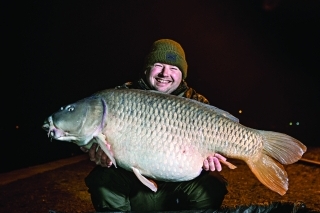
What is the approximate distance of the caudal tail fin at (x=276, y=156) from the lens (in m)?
1.96

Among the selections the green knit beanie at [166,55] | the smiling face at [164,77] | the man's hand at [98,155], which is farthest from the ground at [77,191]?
the green knit beanie at [166,55]

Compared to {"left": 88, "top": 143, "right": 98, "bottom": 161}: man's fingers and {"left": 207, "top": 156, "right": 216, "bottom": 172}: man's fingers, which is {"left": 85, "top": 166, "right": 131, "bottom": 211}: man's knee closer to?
{"left": 88, "top": 143, "right": 98, "bottom": 161}: man's fingers

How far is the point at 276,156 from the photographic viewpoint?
1982 mm

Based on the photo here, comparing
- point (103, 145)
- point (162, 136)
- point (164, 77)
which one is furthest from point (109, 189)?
point (164, 77)

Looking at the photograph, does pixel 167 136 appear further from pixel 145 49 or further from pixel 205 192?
pixel 145 49

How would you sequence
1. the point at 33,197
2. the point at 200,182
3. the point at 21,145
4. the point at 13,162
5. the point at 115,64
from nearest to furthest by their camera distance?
the point at 200,182
the point at 33,197
the point at 13,162
the point at 21,145
the point at 115,64

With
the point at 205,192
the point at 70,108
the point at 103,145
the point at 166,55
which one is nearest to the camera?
the point at 103,145

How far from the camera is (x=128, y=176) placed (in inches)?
89.4

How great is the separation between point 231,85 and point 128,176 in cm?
1785

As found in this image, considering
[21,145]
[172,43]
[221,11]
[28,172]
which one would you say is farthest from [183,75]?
[221,11]

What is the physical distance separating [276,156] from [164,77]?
2.89ft

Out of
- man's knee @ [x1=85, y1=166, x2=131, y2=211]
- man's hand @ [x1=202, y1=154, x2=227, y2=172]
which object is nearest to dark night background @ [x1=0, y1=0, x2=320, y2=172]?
man's knee @ [x1=85, y1=166, x2=131, y2=211]

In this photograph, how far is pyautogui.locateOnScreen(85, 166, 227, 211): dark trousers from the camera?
2160 millimetres

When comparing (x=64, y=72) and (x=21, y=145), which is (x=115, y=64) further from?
(x=21, y=145)
